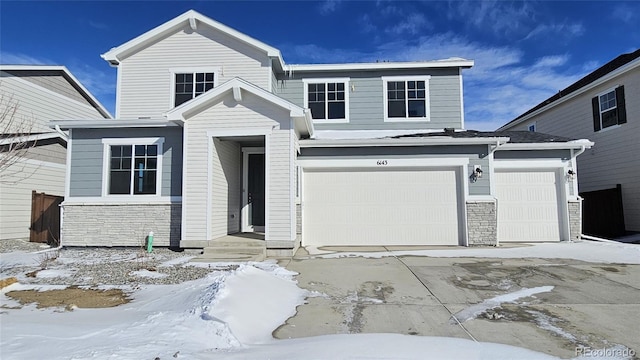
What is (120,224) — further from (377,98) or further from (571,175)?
(571,175)

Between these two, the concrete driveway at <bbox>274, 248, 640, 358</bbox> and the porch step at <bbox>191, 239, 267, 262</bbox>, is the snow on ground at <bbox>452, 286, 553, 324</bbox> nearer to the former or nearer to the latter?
the concrete driveway at <bbox>274, 248, 640, 358</bbox>

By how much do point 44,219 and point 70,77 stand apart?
796cm

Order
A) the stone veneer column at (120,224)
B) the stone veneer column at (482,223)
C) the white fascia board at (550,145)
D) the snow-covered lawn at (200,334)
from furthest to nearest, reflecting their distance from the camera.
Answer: the white fascia board at (550,145) < the stone veneer column at (482,223) < the stone veneer column at (120,224) < the snow-covered lawn at (200,334)

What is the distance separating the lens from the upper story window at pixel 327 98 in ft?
41.4

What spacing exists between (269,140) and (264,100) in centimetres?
101

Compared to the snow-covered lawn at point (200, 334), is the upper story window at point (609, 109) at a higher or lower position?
higher

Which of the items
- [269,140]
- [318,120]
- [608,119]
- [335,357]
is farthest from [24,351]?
[608,119]

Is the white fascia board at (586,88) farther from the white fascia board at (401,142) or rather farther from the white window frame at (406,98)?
the white window frame at (406,98)

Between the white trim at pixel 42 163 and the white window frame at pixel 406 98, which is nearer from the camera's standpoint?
the white trim at pixel 42 163

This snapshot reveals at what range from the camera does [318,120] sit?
12.5 metres

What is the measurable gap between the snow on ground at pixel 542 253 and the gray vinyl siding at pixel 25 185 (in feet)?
34.5

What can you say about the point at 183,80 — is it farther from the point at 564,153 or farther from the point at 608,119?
the point at 608,119

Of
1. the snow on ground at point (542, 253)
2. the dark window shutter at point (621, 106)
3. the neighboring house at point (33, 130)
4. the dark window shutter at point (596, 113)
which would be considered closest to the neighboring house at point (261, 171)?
the snow on ground at point (542, 253)

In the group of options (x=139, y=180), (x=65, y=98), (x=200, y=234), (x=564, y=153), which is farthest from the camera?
(x=65, y=98)
